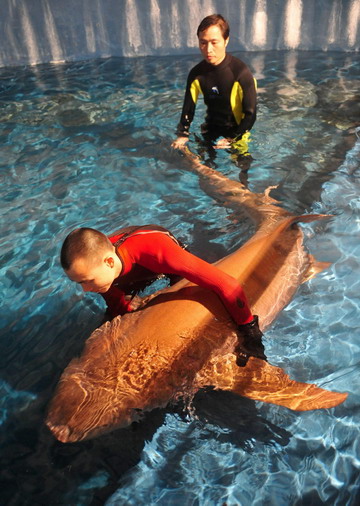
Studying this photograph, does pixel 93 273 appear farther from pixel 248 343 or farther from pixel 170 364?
pixel 248 343

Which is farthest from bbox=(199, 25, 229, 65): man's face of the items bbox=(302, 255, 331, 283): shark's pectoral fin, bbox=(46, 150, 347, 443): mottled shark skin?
bbox=(46, 150, 347, 443): mottled shark skin

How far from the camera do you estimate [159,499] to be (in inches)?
119

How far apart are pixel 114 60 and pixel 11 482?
30.8 feet

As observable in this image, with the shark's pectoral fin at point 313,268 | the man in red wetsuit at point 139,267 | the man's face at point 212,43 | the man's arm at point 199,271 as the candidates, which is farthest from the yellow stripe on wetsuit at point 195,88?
the man's arm at point 199,271

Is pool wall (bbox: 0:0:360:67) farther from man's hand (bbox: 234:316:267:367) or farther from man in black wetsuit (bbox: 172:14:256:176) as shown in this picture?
man's hand (bbox: 234:316:267:367)

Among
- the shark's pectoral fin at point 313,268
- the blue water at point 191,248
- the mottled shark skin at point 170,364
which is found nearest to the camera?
the mottled shark skin at point 170,364

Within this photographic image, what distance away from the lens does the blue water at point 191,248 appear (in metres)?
3.13

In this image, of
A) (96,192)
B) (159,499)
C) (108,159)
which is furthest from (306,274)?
(108,159)

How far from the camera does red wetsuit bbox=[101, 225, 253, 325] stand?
3.33 m

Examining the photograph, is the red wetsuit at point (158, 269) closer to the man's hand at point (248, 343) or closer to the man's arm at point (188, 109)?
the man's hand at point (248, 343)

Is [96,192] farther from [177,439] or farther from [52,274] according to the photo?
[177,439]

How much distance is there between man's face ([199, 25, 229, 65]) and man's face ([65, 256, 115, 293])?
308 centimetres

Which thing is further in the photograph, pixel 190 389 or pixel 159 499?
pixel 190 389

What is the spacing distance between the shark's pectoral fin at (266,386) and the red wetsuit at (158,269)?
0.32m
